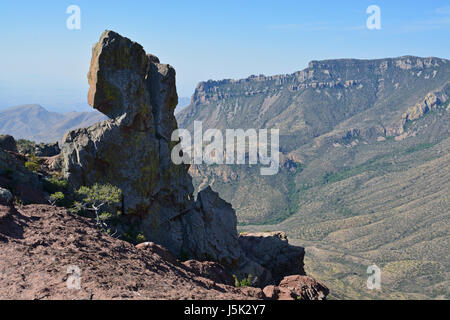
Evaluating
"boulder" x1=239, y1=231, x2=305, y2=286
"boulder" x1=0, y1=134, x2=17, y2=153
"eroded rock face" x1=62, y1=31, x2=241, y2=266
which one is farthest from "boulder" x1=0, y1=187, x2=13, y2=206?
"boulder" x1=239, y1=231, x2=305, y2=286

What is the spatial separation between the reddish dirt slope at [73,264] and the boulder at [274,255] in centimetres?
2414

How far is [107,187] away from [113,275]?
15913 millimetres

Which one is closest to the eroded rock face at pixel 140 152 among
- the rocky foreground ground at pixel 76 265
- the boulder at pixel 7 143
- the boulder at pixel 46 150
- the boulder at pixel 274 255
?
the boulder at pixel 274 255

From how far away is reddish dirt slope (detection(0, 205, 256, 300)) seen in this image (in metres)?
17.5

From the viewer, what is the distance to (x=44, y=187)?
32.9m

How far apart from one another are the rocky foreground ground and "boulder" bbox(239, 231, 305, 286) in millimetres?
21478

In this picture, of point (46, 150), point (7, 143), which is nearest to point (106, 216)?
point (7, 143)

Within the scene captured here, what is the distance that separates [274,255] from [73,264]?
36814mm

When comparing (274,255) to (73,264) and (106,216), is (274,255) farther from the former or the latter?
(73,264)

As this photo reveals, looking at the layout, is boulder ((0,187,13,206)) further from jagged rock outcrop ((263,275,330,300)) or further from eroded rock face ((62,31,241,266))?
jagged rock outcrop ((263,275,330,300))

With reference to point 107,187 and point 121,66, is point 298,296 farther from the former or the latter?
point 121,66

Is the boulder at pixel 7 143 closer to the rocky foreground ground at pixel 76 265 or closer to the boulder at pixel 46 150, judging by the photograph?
the boulder at pixel 46 150
